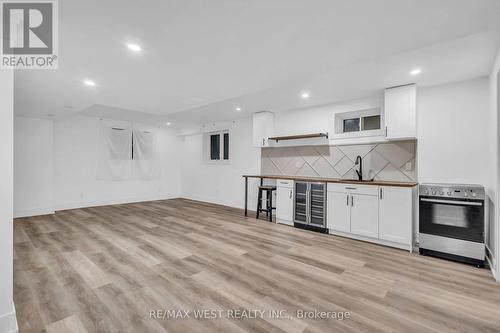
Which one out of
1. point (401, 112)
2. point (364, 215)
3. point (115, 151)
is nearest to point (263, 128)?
point (401, 112)

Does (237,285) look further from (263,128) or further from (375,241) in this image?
(263,128)

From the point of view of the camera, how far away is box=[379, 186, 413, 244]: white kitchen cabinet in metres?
3.13

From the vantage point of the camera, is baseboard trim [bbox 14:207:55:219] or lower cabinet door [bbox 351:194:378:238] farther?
baseboard trim [bbox 14:207:55:219]

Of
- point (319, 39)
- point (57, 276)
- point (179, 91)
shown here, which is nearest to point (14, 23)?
point (179, 91)

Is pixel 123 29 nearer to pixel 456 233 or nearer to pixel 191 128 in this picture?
pixel 456 233

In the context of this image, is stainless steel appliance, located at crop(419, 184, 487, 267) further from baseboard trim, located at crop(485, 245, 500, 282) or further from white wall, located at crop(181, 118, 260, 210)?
white wall, located at crop(181, 118, 260, 210)

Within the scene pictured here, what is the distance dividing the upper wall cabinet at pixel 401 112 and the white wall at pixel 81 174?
6.77m

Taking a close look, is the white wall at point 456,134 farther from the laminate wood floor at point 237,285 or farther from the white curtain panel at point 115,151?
the white curtain panel at point 115,151

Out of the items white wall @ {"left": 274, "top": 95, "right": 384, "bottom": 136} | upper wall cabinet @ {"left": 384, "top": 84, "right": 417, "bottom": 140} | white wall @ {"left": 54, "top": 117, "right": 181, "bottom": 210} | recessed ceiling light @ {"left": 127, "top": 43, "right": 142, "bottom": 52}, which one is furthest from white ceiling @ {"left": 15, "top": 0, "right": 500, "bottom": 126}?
white wall @ {"left": 54, "top": 117, "right": 181, "bottom": 210}

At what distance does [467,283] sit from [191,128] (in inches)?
281

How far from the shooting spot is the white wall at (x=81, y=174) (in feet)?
18.7

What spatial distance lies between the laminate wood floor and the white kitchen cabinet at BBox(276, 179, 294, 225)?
0.70 m

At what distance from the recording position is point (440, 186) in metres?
2.92

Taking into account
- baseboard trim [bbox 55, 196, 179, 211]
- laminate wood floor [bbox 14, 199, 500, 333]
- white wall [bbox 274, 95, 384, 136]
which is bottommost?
laminate wood floor [bbox 14, 199, 500, 333]
